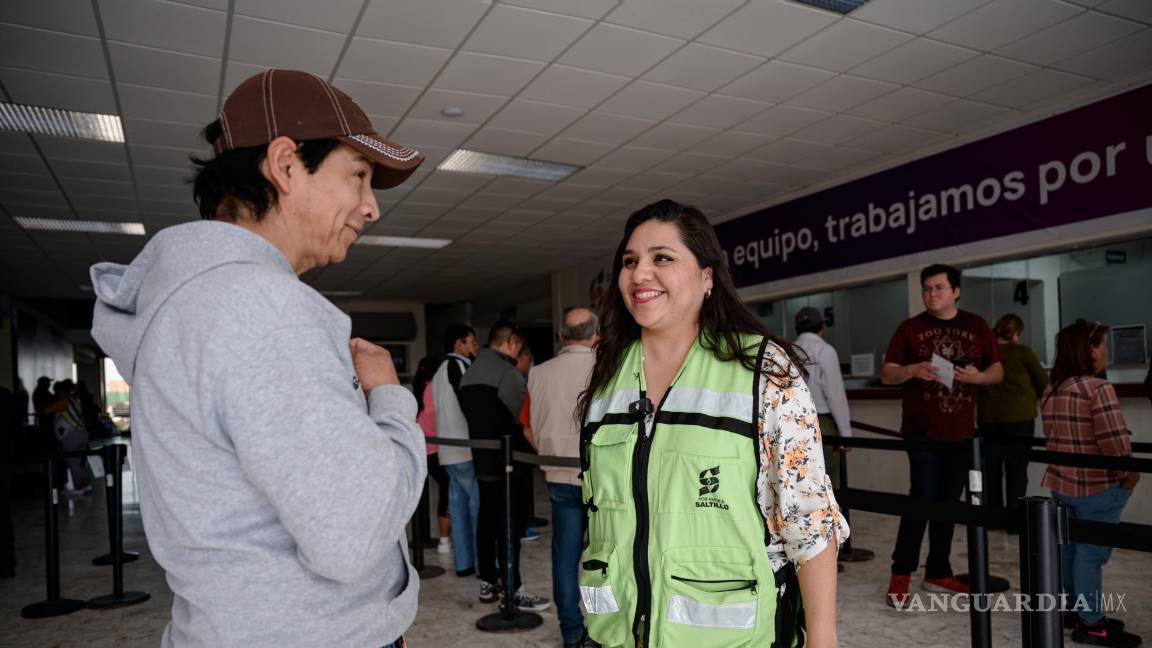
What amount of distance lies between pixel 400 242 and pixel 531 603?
7.20 m

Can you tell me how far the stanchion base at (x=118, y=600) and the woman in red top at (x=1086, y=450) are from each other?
15.2 ft

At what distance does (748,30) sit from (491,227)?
18.3ft

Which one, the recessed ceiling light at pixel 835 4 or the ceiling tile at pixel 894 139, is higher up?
the recessed ceiling light at pixel 835 4

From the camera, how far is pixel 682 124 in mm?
5805

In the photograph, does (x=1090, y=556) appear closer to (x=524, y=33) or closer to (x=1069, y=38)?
(x=1069, y=38)

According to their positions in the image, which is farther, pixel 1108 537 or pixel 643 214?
pixel 643 214

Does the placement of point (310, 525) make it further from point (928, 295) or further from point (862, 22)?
point (862, 22)

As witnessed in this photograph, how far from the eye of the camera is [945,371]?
389cm

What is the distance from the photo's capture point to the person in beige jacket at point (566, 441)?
10.8ft

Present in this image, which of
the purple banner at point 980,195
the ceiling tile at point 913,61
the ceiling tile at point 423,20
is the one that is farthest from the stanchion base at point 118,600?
the purple banner at point 980,195

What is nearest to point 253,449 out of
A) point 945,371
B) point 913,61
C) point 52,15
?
point 945,371

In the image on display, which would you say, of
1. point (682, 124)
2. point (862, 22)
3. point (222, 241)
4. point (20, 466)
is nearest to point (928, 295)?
point (862, 22)

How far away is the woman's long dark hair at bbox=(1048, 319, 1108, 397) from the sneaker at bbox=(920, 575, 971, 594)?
1.09 m

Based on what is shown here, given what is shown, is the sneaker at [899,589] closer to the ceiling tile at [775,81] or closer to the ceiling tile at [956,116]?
the ceiling tile at [775,81]
